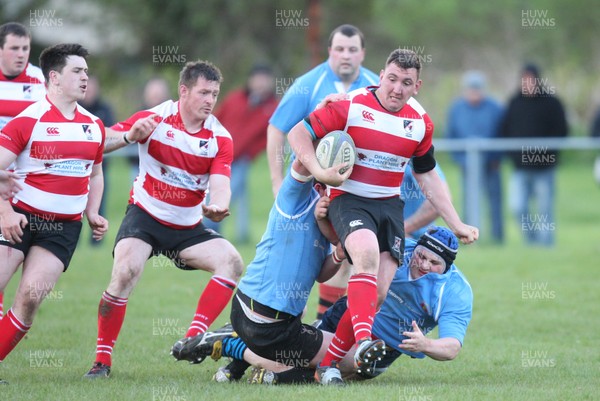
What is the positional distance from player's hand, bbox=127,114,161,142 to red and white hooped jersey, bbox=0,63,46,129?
149 centimetres

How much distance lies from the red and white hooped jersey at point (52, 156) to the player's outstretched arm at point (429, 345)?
245 cm

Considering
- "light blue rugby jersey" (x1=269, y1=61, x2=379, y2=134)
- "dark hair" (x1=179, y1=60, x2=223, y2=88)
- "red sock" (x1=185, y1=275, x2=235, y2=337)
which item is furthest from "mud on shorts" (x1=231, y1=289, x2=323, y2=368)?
"light blue rugby jersey" (x1=269, y1=61, x2=379, y2=134)

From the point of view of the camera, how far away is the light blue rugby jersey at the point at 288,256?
662 centimetres

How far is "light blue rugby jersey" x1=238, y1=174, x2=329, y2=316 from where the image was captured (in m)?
6.62

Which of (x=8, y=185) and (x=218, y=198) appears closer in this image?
(x=8, y=185)

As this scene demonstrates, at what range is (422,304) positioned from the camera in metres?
6.79

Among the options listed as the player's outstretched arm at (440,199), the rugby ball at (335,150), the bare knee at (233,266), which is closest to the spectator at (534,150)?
the player's outstretched arm at (440,199)

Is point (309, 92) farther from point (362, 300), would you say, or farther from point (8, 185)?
point (8, 185)

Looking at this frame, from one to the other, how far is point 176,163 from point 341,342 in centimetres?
177

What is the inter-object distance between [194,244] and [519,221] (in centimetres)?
899

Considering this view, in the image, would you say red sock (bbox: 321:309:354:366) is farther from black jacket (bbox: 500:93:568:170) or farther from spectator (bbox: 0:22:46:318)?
black jacket (bbox: 500:93:568:170)

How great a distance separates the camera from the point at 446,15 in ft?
135

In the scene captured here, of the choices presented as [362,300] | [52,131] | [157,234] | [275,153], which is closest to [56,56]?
[52,131]

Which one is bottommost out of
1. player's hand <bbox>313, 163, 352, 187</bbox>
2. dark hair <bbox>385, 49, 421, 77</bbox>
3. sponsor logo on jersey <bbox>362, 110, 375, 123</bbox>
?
player's hand <bbox>313, 163, 352, 187</bbox>
